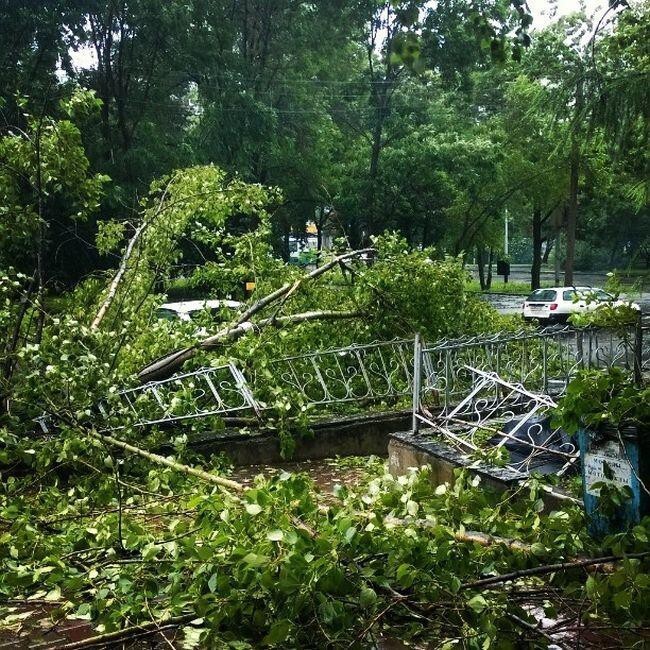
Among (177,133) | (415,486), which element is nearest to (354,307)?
(415,486)

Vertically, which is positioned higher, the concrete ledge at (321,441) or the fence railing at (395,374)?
the fence railing at (395,374)

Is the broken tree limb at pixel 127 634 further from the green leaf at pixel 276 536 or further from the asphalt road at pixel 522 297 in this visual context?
the asphalt road at pixel 522 297

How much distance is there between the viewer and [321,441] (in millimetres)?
7844

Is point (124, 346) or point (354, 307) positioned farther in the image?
point (354, 307)

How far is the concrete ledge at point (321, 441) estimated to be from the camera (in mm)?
7516

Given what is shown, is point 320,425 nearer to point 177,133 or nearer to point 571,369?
point 571,369

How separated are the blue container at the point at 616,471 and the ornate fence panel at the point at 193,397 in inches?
138

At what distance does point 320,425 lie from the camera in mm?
7852

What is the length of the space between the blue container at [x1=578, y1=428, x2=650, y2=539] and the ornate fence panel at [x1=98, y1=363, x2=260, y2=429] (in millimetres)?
3511

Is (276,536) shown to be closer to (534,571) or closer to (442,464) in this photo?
(534,571)

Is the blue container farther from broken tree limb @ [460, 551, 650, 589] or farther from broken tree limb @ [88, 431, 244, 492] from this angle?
broken tree limb @ [88, 431, 244, 492]

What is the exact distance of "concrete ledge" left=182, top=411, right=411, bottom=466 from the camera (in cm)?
752

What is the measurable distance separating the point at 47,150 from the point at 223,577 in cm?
623

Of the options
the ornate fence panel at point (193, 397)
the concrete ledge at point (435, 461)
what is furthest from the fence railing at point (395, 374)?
the concrete ledge at point (435, 461)
